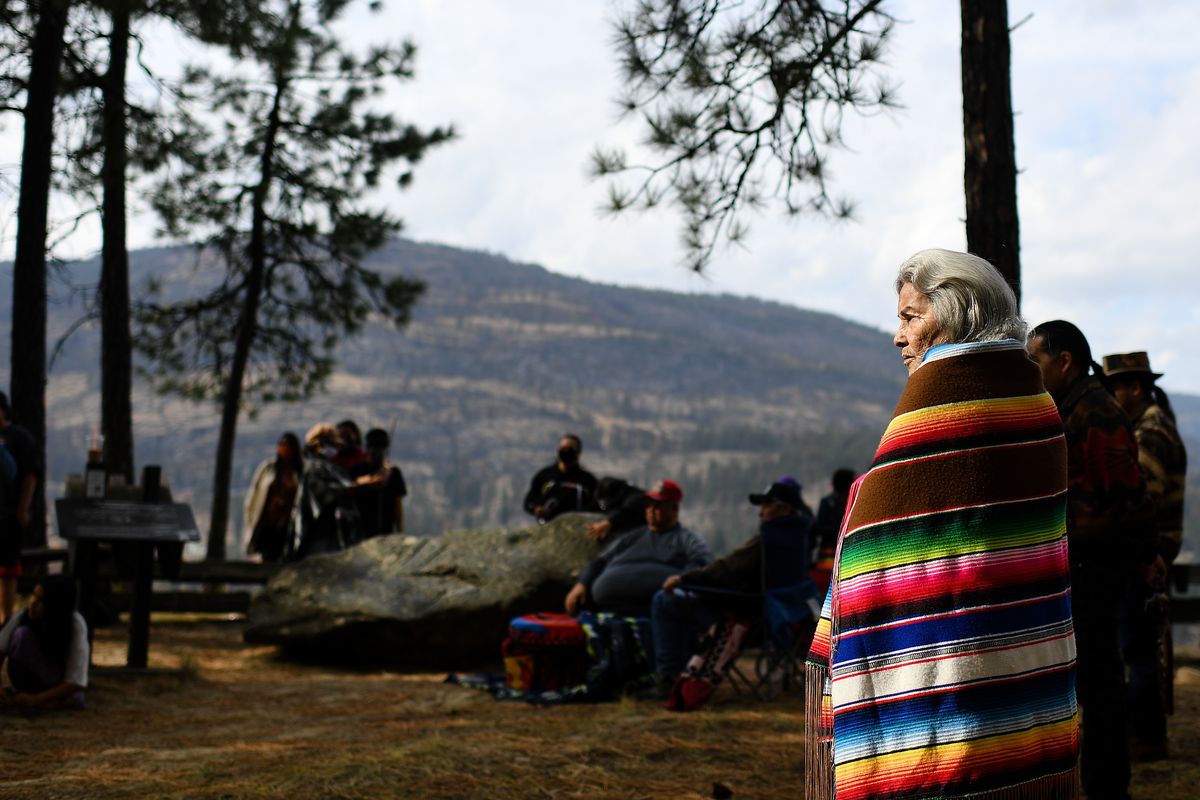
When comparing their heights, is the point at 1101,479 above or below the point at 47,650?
above

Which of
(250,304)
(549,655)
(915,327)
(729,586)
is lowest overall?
(549,655)

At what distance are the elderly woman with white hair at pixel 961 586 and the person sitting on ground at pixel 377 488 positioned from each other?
827 centimetres

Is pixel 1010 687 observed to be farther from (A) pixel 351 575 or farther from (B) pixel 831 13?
(A) pixel 351 575

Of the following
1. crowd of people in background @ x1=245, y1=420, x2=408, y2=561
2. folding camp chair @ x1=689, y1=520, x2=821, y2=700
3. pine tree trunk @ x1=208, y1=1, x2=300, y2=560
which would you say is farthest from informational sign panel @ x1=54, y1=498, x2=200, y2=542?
pine tree trunk @ x1=208, y1=1, x2=300, y2=560

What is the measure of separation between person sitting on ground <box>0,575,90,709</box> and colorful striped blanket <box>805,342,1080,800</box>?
503 centimetres

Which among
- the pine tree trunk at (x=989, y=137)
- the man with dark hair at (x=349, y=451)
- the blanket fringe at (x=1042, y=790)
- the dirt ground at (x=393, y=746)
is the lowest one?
the dirt ground at (x=393, y=746)

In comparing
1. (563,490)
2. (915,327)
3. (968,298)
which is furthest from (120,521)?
(968,298)

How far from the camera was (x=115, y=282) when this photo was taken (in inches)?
465

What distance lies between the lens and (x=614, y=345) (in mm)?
178625

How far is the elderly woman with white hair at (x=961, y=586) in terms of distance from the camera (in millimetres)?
2371

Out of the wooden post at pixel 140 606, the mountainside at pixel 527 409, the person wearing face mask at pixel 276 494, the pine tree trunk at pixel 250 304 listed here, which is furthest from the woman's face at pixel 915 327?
the mountainside at pixel 527 409

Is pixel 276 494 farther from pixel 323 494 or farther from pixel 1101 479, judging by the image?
pixel 1101 479

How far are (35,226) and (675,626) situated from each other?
6.88 meters

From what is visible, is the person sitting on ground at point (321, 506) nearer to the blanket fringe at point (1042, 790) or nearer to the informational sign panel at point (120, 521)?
the informational sign panel at point (120, 521)
